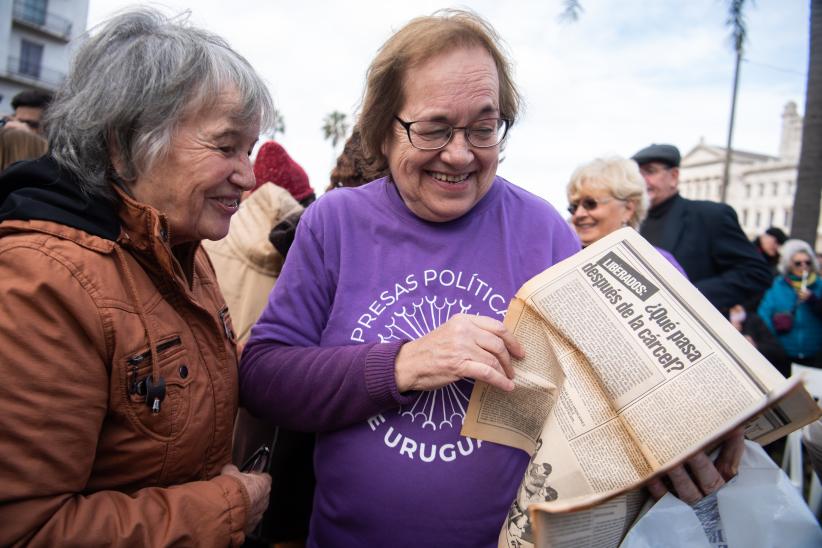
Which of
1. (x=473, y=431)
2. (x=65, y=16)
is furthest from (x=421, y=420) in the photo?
(x=65, y=16)

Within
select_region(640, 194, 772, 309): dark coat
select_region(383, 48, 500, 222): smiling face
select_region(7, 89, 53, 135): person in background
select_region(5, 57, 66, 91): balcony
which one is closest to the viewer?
select_region(383, 48, 500, 222): smiling face

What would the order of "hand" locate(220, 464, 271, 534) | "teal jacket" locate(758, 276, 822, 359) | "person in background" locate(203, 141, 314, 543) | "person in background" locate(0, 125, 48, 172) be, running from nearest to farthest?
"hand" locate(220, 464, 271, 534)
"person in background" locate(203, 141, 314, 543)
"person in background" locate(0, 125, 48, 172)
"teal jacket" locate(758, 276, 822, 359)

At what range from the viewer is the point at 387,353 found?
4.61 ft

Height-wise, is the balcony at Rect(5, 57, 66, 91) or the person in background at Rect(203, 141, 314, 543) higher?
the balcony at Rect(5, 57, 66, 91)

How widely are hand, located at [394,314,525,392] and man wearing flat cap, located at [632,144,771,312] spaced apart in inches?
109

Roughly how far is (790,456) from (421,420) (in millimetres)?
3211

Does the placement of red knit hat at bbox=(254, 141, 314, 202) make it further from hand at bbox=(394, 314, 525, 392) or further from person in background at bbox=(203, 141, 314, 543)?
hand at bbox=(394, 314, 525, 392)

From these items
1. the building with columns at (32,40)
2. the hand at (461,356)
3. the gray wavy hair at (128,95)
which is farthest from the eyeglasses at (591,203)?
the building with columns at (32,40)

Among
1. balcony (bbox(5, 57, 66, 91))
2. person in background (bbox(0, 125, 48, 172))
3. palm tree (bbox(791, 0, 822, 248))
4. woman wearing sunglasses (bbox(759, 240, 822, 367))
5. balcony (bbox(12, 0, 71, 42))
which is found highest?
balcony (bbox(12, 0, 71, 42))

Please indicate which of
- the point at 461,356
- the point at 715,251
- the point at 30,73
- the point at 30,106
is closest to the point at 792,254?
the point at 715,251

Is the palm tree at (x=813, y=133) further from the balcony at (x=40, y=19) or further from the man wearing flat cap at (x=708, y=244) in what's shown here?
the balcony at (x=40, y=19)

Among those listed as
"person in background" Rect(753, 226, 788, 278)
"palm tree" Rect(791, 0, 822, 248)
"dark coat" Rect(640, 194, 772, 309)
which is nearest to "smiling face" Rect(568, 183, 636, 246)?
"dark coat" Rect(640, 194, 772, 309)

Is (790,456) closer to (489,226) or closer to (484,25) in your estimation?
(489,226)

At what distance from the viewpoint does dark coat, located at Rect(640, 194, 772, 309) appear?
3594 mm
